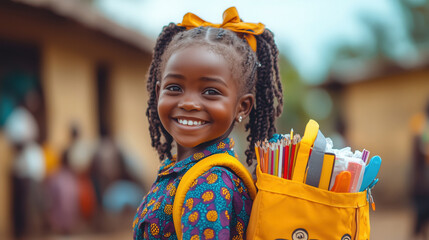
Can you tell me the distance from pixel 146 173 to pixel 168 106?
346 inches

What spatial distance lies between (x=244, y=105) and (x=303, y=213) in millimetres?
494

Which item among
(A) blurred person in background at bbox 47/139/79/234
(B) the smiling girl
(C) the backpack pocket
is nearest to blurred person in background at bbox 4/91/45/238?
(A) blurred person in background at bbox 47/139/79/234

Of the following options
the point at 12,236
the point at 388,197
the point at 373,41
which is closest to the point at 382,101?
the point at 388,197

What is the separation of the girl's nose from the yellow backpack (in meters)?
0.31

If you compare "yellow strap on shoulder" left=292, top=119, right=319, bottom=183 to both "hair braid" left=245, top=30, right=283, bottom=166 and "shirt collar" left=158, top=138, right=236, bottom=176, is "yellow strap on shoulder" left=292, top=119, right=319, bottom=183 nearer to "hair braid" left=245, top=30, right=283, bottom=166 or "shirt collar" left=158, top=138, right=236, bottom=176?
"shirt collar" left=158, top=138, right=236, bottom=176

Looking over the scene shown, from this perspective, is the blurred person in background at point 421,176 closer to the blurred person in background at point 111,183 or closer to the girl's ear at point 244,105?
the blurred person in background at point 111,183

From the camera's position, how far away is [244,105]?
198 centimetres

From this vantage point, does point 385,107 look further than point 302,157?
Yes

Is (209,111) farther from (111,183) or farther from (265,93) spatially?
(111,183)

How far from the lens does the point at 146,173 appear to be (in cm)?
1053

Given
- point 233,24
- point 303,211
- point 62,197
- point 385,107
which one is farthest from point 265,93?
point 385,107

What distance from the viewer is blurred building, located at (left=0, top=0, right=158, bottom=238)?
7.64 metres

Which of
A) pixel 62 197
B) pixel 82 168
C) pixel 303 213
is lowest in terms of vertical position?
pixel 62 197

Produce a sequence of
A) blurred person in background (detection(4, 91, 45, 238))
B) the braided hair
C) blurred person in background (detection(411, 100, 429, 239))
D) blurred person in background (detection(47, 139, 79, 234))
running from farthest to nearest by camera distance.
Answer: blurred person in background (detection(47, 139, 79, 234)) → blurred person in background (detection(4, 91, 45, 238)) → blurred person in background (detection(411, 100, 429, 239)) → the braided hair
